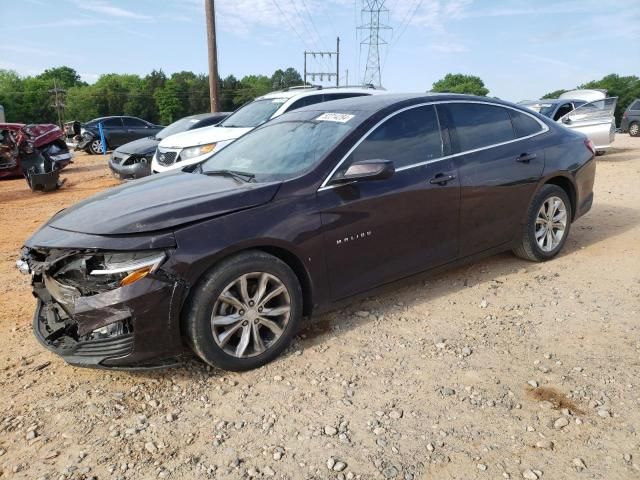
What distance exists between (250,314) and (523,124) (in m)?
3.20

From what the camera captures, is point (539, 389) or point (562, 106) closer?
point (539, 389)

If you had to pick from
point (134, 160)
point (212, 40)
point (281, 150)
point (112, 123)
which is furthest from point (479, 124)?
point (112, 123)

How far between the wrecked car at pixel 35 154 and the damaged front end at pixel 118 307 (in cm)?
921

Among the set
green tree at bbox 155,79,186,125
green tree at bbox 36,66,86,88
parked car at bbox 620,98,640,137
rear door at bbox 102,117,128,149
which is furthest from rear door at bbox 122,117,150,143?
green tree at bbox 36,66,86,88

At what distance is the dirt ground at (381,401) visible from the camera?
7.92 ft

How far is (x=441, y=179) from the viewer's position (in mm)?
3988

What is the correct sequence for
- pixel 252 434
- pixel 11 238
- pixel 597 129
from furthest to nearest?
1. pixel 597 129
2. pixel 11 238
3. pixel 252 434

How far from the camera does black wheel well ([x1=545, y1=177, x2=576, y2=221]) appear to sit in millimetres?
5000

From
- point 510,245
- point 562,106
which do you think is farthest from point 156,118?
point 510,245

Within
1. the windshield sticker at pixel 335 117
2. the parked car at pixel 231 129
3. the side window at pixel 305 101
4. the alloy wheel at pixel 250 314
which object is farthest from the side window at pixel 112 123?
the alloy wheel at pixel 250 314

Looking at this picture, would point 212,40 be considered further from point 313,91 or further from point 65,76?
point 65,76

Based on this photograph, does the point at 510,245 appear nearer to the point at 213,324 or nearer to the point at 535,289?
the point at 535,289

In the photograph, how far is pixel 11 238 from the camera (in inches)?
271

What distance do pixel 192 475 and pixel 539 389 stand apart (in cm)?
193
